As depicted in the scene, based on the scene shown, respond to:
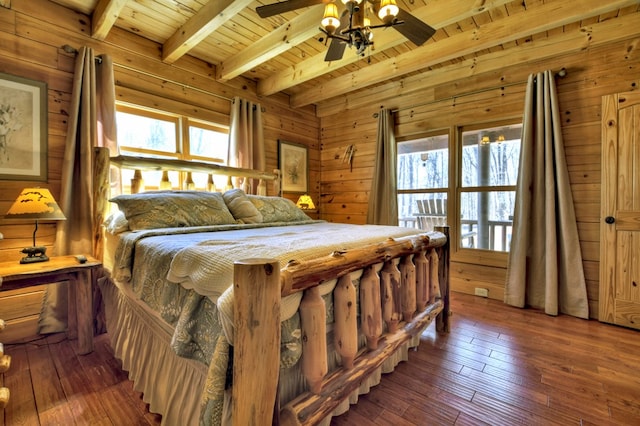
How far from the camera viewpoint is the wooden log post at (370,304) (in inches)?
51.8

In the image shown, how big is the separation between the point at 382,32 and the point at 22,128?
2924mm

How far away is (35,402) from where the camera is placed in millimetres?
1448

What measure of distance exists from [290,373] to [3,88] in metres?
2.76

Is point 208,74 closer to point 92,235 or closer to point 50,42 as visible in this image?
point 50,42

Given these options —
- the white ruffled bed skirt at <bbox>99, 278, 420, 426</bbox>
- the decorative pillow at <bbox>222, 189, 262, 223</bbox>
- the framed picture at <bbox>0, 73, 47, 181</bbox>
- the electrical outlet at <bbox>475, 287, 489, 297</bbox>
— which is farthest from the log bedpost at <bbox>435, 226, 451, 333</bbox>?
the framed picture at <bbox>0, 73, 47, 181</bbox>

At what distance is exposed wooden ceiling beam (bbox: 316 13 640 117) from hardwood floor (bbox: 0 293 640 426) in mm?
2417

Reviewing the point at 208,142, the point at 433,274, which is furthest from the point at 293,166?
the point at 433,274

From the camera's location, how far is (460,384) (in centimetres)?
160

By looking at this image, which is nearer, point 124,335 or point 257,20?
point 124,335

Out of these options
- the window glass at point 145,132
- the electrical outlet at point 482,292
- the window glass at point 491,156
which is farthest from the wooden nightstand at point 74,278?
the window glass at point 491,156

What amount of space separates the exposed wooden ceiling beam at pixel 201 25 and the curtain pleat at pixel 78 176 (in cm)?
57

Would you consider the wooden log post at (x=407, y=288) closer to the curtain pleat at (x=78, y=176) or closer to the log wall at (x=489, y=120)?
the log wall at (x=489, y=120)

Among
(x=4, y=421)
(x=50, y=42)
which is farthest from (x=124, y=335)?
(x=50, y=42)

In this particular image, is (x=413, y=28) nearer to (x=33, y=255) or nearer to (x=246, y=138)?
(x=246, y=138)
